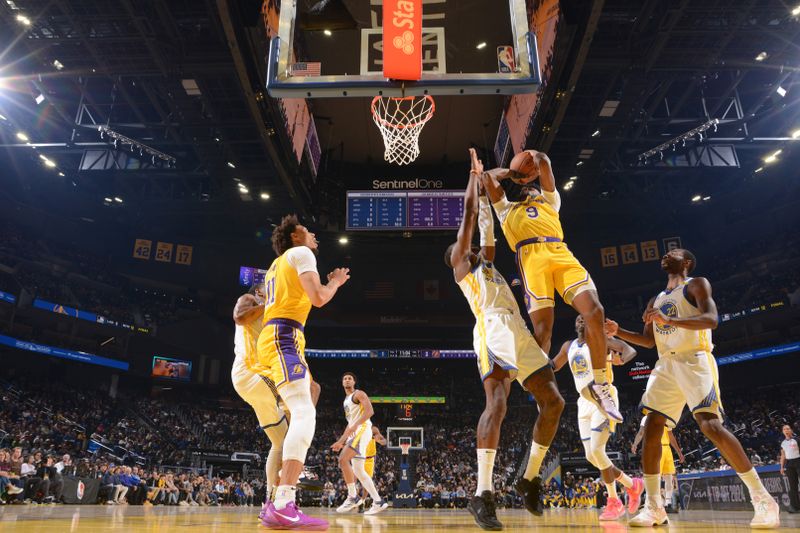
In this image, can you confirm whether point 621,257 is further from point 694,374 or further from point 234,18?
point 694,374

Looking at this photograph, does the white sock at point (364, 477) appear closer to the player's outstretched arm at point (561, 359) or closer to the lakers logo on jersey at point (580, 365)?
the lakers logo on jersey at point (580, 365)

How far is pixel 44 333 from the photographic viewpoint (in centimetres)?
2391

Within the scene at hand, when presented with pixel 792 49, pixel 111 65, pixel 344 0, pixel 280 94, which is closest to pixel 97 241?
pixel 111 65

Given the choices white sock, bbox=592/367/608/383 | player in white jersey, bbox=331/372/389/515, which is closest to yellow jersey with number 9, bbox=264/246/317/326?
white sock, bbox=592/367/608/383

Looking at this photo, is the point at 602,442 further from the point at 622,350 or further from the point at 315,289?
the point at 315,289

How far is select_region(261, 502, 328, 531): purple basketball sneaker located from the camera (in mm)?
3391

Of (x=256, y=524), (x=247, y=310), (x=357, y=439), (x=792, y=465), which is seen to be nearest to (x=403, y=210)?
(x=357, y=439)

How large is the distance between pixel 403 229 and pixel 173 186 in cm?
1065

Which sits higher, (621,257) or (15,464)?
(621,257)

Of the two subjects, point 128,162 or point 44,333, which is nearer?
point 128,162

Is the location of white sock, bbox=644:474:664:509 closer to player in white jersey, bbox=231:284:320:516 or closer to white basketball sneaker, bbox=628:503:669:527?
white basketball sneaker, bbox=628:503:669:527

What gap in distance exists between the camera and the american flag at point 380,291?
2802 centimetres

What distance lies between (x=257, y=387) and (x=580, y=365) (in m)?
3.76

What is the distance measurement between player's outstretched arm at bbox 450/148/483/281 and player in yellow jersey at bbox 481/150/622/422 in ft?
1.05
